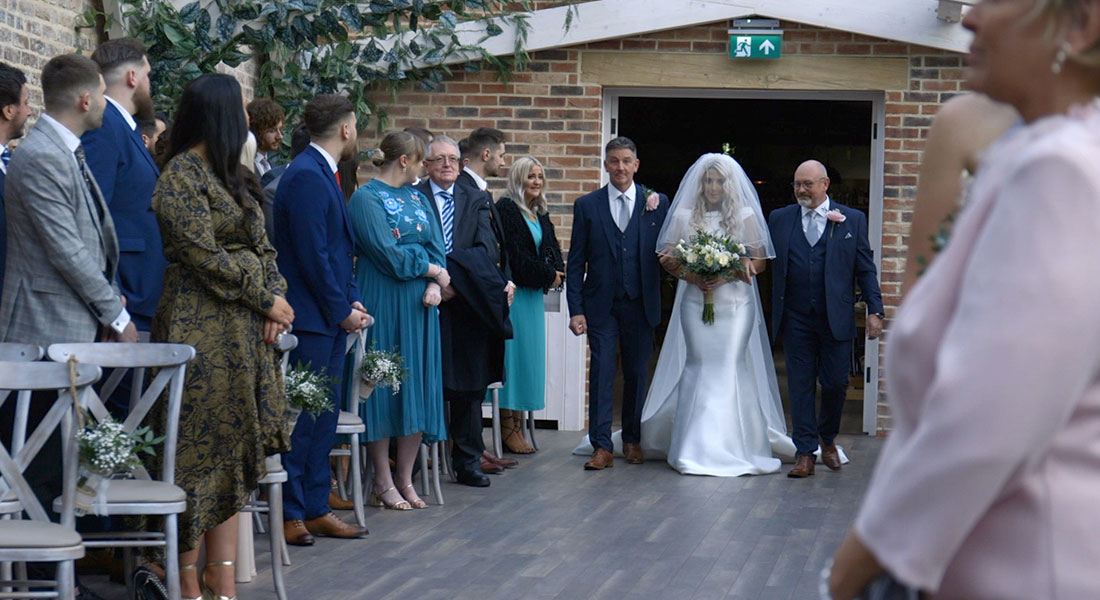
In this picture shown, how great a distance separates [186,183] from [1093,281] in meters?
3.60

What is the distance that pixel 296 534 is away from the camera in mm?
5840

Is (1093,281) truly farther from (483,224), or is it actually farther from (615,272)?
(615,272)

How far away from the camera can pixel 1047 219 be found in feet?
3.97

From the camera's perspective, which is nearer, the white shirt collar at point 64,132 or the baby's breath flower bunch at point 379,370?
the white shirt collar at point 64,132

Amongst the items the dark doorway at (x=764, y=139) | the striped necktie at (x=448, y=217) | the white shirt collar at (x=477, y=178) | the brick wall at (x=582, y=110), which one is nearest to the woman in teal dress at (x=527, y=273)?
the white shirt collar at (x=477, y=178)

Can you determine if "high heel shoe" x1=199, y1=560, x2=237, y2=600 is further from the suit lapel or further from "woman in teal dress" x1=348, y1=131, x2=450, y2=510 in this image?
the suit lapel

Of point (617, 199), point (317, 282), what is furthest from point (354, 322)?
point (617, 199)

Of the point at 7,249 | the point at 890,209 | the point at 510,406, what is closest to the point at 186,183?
the point at 7,249

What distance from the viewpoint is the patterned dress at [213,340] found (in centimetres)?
438

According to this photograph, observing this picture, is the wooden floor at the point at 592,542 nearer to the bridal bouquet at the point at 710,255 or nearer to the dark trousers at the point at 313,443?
the dark trousers at the point at 313,443

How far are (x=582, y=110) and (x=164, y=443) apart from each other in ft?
20.6

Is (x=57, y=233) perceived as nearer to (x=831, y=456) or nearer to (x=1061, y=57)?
(x=1061, y=57)

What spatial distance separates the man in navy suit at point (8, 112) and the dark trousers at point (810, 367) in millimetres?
4807

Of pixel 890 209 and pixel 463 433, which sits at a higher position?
pixel 890 209
